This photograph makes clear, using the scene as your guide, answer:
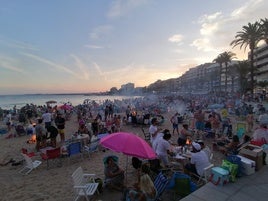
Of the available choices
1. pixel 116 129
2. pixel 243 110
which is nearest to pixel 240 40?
pixel 243 110

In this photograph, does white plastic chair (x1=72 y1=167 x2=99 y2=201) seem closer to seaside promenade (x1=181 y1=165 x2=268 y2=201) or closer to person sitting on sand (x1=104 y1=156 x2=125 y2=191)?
person sitting on sand (x1=104 y1=156 x2=125 y2=191)

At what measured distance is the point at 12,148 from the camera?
12547 millimetres

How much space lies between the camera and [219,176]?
544 cm

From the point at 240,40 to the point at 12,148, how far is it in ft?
104

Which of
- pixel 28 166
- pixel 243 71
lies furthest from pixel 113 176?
pixel 243 71

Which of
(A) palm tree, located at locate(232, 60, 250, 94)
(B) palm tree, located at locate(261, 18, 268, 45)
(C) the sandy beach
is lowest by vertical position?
(C) the sandy beach

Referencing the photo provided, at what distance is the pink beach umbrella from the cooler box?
1.48 m

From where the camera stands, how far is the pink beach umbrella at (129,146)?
5590mm

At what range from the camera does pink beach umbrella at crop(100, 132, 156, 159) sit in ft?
18.3

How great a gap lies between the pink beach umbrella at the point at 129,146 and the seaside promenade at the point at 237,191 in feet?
4.54

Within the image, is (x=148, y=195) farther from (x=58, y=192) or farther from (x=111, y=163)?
(x=58, y=192)

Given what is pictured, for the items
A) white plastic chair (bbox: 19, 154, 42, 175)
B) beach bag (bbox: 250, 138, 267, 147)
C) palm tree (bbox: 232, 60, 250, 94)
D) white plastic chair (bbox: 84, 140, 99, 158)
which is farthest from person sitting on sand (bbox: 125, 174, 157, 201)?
palm tree (bbox: 232, 60, 250, 94)

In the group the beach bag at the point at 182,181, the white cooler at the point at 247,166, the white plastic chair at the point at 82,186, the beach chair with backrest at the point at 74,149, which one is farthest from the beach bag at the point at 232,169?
the beach chair with backrest at the point at 74,149


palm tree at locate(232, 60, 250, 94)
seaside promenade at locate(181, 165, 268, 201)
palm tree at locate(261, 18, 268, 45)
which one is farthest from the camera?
palm tree at locate(232, 60, 250, 94)
